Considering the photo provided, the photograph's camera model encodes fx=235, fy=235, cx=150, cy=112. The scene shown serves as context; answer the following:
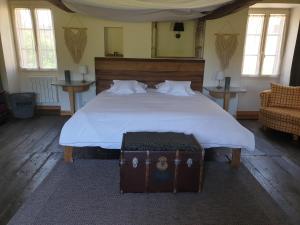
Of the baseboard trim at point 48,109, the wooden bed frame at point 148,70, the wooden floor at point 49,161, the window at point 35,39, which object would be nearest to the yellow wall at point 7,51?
the window at point 35,39

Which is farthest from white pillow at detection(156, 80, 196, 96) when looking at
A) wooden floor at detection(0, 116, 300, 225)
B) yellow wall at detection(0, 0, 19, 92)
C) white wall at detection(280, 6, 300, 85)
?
yellow wall at detection(0, 0, 19, 92)

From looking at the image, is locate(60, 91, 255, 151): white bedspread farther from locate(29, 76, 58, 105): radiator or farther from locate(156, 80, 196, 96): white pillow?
locate(29, 76, 58, 105): radiator

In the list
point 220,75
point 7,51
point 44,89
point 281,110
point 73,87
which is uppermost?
point 7,51

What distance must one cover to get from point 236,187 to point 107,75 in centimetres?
315

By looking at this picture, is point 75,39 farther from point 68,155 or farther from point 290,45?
point 290,45

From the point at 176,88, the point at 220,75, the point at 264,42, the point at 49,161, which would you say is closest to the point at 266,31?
the point at 264,42

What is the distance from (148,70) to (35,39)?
2.46 m

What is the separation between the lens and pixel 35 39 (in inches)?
192

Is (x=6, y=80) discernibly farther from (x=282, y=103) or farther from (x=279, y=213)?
(x=282, y=103)

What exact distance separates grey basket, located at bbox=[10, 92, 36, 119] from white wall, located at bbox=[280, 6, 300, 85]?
17.3ft

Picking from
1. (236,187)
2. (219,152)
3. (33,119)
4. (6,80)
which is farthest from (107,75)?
(236,187)

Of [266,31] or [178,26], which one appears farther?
[266,31]

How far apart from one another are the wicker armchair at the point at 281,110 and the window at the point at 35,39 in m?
4.31

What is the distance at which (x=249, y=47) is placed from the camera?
4918 millimetres
